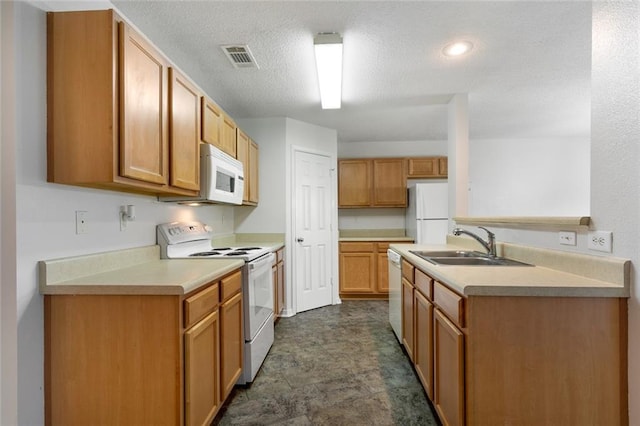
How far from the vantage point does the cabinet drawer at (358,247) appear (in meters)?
4.37

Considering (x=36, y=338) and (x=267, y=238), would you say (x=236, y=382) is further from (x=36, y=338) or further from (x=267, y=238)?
(x=267, y=238)

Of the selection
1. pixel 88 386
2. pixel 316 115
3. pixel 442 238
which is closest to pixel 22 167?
pixel 88 386

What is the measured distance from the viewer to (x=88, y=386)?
1335mm

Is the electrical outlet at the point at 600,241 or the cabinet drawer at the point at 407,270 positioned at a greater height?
the electrical outlet at the point at 600,241

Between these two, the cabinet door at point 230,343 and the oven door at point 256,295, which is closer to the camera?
the cabinet door at point 230,343

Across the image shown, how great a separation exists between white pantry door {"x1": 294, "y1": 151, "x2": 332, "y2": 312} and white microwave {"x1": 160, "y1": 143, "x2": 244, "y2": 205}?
1.28 m

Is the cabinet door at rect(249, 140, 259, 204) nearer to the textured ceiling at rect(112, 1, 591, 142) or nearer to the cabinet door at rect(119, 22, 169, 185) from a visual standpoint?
the textured ceiling at rect(112, 1, 591, 142)

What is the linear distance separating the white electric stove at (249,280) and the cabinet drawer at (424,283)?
117 cm

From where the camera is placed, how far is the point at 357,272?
4.37 metres

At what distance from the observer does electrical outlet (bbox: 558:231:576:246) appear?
4.89 feet

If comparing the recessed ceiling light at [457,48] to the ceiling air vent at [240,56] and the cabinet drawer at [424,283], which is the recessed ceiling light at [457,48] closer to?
the ceiling air vent at [240,56]

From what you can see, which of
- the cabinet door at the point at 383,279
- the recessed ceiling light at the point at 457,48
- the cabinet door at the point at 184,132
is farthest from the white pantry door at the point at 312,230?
the recessed ceiling light at the point at 457,48

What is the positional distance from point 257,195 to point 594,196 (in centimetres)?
303

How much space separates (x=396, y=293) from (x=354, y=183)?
2312mm
